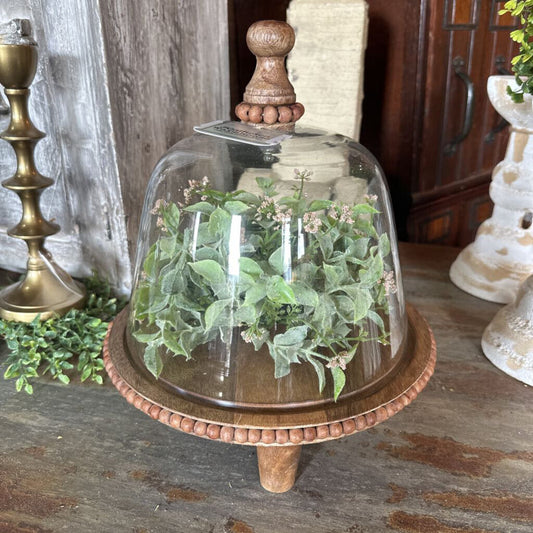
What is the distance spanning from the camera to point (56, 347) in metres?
1.01

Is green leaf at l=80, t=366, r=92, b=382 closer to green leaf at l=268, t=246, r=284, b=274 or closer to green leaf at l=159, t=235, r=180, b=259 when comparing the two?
green leaf at l=159, t=235, r=180, b=259

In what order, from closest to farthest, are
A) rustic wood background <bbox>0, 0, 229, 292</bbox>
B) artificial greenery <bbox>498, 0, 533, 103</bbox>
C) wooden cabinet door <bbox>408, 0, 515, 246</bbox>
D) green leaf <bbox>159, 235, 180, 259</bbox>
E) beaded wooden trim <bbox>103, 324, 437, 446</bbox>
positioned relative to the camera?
1. beaded wooden trim <bbox>103, 324, 437, 446</bbox>
2. green leaf <bbox>159, 235, 180, 259</bbox>
3. artificial greenery <bbox>498, 0, 533, 103</bbox>
4. rustic wood background <bbox>0, 0, 229, 292</bbox>
5. wooden cabinet door <bbox>408, 0, 515, 246</bbox>

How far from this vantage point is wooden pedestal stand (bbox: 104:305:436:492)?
0.60 meters

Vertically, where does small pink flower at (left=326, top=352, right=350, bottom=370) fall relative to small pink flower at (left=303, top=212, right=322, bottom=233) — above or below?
below

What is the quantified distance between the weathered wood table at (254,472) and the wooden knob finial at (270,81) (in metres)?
0.48

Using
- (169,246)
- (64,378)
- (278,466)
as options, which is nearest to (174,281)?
(169,246)

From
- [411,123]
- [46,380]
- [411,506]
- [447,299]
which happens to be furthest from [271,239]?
[411,123]

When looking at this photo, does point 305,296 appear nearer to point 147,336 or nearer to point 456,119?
point 147,336

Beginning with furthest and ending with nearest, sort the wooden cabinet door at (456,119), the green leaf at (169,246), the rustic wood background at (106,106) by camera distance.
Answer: the wooden cabinet door at (456,119) → the rustic wood background at (106,106) → the green leaf at (169,246)

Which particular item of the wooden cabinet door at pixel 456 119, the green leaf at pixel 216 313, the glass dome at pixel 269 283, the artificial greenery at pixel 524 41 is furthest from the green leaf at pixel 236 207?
the wooden cabinet door at pixel 456 119

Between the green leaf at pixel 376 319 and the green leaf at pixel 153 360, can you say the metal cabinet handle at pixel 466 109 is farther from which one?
the green leaf at pixel 153 360

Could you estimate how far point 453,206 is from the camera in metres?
1.93

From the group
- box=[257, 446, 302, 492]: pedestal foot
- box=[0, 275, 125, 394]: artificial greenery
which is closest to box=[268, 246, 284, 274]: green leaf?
box=[257, 446, 302, 492]: pedestal foot

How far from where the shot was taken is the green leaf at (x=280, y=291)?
0.62m
